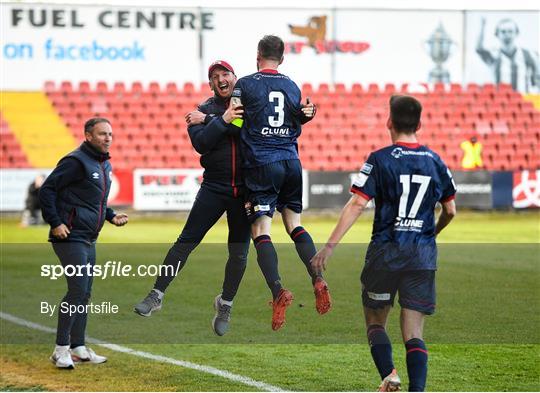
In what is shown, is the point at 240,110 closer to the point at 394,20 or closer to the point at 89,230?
the point at 89,230

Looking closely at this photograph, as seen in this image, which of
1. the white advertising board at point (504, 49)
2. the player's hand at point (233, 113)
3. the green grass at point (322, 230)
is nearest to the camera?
the player's hand at point (233, 113)

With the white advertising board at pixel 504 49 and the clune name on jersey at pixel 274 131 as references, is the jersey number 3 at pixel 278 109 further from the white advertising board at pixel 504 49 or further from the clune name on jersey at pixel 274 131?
the white advertising board at pixel 504 49

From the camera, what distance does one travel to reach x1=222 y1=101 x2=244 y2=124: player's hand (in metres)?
6.89

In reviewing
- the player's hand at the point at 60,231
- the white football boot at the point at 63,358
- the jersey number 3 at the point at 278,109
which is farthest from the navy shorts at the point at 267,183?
the white football boot at the point at 63,358

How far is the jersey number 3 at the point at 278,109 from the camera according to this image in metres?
6.93

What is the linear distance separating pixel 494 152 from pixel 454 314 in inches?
749

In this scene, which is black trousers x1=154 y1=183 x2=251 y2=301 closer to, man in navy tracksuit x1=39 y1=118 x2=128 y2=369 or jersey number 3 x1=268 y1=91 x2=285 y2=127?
jersey number 3 x1=268 y1=91 x2=285 y2=127

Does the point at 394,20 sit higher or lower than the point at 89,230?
higher

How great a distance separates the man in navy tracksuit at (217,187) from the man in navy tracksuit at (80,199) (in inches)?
44.0

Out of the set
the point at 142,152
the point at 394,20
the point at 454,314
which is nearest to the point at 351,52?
the point at 394,20

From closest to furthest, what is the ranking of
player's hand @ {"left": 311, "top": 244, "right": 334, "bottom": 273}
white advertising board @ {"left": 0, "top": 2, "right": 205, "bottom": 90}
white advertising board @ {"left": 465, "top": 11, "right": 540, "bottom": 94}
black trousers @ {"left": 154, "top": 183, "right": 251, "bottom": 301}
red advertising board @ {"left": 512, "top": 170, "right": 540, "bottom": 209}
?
player's hand @ {"left": 311, "top": 244, "right": 334, "bottom": 273} → black trousers @ {"left": 154, "top": 183, "right": 251, "bottom": 301} → red advertising board @ {"left": 512, "top": 170, "right": 540, "bottom": 209} → white advertising board @ {"left": 0, "top": 2, "right": 205, "bottom": 90} → white advertising board @ {"left": 465, "top": 11, "right": 540, "bottom": 94}

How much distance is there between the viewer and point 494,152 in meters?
29.9

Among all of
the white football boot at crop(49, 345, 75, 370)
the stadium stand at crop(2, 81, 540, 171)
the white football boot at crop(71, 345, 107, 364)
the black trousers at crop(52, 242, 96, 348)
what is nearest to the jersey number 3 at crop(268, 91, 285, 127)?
the black trousers at crop(52, 242, 96, 348)

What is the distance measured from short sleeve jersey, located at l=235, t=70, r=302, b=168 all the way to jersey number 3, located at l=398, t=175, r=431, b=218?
1.14 metres
